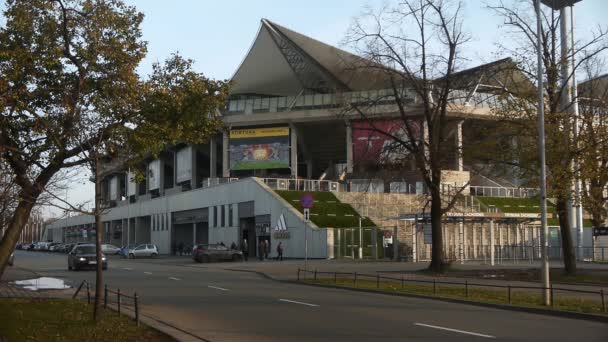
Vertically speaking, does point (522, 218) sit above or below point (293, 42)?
below

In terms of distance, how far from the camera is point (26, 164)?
15.6 m

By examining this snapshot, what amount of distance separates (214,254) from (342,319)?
35.2 meters

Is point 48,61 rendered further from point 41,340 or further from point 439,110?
point 439,110

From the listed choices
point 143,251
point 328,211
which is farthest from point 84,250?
point 143,251

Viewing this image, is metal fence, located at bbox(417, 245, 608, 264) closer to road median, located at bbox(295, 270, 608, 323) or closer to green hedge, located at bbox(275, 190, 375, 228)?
green hedge, located at bbox(275, 190, 375, 228)

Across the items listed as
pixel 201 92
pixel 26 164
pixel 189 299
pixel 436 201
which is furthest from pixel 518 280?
pixel 26 164

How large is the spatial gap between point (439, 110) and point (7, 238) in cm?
2034

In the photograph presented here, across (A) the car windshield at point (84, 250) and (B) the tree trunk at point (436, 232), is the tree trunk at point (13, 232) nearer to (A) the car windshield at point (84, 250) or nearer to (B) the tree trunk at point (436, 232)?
(B) the tree trunk at point (436, 232)

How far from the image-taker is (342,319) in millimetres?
13852

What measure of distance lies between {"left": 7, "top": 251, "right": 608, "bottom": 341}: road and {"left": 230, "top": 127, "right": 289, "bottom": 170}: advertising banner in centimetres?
5263

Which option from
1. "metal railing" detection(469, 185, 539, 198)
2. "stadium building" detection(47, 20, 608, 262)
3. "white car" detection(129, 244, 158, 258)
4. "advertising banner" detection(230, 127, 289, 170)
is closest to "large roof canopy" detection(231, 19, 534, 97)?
"stadium building" detection(47, 20, 608, 262)

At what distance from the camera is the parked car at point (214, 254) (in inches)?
1887

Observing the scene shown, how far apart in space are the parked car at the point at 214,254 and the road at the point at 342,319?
26976 millimetres

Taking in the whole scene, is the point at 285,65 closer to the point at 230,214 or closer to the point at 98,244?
the point at 230,214
